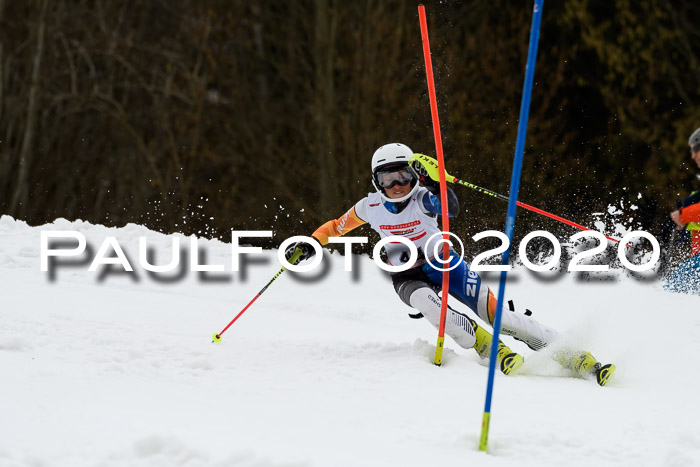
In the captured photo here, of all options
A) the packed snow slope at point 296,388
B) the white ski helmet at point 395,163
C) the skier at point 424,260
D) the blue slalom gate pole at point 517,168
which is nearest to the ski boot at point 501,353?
the skier at point 424,260

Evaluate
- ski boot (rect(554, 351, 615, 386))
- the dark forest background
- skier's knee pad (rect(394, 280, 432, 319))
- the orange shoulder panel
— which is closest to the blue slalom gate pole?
ski boot (rect(554, 351, 615, 386))

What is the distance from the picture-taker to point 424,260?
5.86 meters

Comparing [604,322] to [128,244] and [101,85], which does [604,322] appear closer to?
[128,244]

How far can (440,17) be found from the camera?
16219 mm

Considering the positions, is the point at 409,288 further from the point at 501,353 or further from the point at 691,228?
the point at 691,228

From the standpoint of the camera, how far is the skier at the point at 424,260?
559 centimetres

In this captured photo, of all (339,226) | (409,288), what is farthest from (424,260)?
(339,226)

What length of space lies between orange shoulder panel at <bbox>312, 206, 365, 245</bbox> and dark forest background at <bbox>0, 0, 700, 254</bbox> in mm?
6331


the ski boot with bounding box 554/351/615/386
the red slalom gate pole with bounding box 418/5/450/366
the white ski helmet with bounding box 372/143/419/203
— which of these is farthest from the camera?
the white ski helmet with bounding box 372/143/419/203

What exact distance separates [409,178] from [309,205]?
Result: 1104 centimetres

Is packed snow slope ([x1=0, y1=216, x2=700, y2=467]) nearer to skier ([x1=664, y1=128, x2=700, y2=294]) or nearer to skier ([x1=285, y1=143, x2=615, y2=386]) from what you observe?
skier ([x1=285, y1=143, x2=615, y2=386])

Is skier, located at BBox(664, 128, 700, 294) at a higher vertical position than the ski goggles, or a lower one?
lower

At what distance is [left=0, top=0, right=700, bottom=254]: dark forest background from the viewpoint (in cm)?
1464

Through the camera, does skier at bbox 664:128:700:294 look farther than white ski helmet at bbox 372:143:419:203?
Yes
